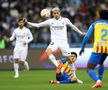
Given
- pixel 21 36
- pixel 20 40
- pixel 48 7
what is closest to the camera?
pixel 21 36

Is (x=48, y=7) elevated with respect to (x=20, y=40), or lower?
elevated

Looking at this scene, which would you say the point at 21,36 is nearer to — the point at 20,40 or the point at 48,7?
the point at 20,40

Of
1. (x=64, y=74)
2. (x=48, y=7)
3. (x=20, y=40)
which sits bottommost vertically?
(x=64, y=74)

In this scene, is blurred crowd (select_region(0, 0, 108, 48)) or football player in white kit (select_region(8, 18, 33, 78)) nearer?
football player in white kit (select_region(8, 18, 33, 78))

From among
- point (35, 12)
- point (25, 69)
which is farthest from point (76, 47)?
point (35, 12)

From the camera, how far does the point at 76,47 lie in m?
29.0

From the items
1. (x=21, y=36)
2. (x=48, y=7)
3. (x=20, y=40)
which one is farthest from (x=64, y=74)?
(x=48, y=7)

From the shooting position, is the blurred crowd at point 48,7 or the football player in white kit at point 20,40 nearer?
the football player in white kit at point 20,40

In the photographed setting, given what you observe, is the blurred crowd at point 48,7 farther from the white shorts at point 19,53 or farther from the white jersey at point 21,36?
the white jersey at point 21,36

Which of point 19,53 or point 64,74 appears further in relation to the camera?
point 19,53

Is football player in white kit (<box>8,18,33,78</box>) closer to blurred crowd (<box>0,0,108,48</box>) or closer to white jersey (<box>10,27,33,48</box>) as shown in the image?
white jersey (<box>10,27,33,48</box>)

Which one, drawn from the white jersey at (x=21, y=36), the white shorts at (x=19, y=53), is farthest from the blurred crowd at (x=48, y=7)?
the white jersey at (x=21, y=36)

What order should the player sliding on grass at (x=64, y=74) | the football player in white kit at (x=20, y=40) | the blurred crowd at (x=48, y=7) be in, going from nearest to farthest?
the player sliding on grass at (x=64, y=74)
the football player in white kit at (x=20, y=40)
the blurred crowd at (x=48, y=7)

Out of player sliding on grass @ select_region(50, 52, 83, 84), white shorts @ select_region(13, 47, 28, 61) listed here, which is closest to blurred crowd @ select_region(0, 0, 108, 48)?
white shorts @ select_region(13, 47, 28, 61)
